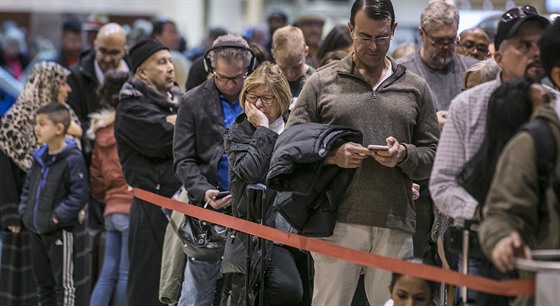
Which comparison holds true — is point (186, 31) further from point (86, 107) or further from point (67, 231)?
point (67, 231)

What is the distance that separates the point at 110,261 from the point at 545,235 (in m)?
4.37

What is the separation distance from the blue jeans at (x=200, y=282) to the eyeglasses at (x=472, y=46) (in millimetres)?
2457

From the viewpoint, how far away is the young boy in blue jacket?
8031 millimetres

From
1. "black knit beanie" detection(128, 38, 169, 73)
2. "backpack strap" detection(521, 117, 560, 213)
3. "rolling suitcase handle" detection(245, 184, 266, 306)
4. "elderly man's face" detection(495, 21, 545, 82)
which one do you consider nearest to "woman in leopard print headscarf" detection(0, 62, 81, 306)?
"black knit beanie" detection(128, 38, 169, 73)

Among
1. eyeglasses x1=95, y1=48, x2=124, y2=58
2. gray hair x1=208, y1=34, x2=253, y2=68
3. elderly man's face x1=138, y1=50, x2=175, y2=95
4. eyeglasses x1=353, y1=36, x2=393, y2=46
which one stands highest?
eyeglasses x1=353, y1=36, x2=393, y2=46

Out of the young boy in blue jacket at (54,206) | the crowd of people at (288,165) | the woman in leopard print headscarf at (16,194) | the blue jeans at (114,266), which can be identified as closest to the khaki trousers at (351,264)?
the crowd of people at (288,165)

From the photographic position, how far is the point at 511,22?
16.5 feet

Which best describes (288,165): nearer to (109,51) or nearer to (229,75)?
(229,75)

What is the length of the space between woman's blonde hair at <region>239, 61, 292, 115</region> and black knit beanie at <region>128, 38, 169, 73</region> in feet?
5.10

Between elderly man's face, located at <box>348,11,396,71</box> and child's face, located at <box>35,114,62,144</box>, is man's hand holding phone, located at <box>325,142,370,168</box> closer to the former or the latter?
elderly man's face, located at <box>348,11,396,71</box>

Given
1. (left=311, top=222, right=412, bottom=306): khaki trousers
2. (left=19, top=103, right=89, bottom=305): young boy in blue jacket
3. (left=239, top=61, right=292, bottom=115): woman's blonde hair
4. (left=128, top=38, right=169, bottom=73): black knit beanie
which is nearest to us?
(left=311, top=222, right=412, bottom=306): khaki trousers

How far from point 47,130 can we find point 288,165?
3.21 meters

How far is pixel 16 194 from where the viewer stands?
8.67 meters

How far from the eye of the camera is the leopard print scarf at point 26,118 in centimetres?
861
